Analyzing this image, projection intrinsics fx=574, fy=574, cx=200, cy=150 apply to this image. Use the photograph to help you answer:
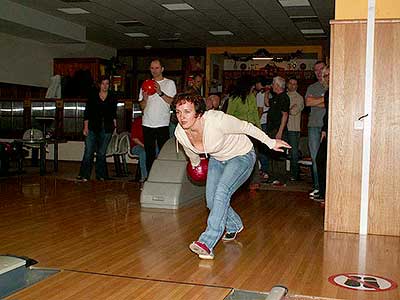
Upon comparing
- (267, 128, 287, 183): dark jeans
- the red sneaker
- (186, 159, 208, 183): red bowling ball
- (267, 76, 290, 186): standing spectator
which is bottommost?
the red sneaker

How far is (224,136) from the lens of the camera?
3590 mm

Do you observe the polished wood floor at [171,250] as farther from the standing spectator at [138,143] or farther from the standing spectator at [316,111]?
the standing spectator at [138,143]

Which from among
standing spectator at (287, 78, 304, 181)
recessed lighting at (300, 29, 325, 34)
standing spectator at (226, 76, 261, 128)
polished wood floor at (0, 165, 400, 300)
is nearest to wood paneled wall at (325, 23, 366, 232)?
polished wood floor at (0, 165, 400, 300)

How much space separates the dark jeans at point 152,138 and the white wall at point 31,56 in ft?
22.4

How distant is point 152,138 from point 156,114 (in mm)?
270

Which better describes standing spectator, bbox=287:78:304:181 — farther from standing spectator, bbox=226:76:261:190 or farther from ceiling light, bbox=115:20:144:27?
ceiling light, bbox=115:20:144:27

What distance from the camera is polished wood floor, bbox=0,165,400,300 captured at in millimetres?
2957

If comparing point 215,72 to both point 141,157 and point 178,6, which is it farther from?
point 141,157

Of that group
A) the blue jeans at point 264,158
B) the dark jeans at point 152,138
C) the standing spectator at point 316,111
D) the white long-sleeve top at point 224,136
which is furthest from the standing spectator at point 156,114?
the white long-sleeve top at point 224,136

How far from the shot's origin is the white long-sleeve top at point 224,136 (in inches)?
138

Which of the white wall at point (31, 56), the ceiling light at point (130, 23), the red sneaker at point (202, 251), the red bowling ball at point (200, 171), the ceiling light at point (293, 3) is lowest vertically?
the red sneaker at point (202, 251)

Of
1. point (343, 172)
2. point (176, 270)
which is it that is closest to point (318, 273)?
point (176, 270)

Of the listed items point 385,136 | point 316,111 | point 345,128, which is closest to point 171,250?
point 345,128

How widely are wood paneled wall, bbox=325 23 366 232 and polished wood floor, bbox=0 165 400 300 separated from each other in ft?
0.72
